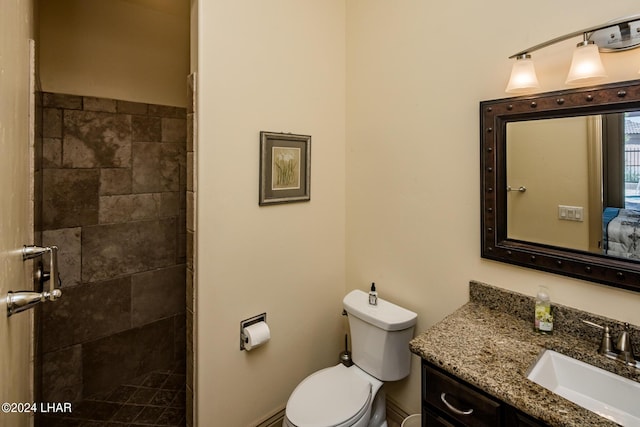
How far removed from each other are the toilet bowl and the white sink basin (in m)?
0.82

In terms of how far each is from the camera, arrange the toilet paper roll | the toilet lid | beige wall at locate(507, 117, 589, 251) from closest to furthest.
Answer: beige wall at locate(507, 117, 589, 251)
the toilet lid
the toilet paper roll

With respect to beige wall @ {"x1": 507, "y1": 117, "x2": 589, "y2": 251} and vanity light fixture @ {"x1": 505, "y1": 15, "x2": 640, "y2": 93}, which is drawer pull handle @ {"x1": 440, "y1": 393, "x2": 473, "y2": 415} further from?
vanity light fixture @ {"x1": 505, "y1": 15, "x2": 640, "y2": 93}

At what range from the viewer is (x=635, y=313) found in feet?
3.84

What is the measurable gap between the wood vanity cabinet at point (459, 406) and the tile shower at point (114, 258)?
1754 millimetres

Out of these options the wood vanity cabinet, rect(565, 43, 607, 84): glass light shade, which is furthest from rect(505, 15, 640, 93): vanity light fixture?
the wood vanity cabinet

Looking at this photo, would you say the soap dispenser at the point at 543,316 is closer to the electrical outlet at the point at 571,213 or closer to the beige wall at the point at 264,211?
the electrical outlet at the point at 571,213

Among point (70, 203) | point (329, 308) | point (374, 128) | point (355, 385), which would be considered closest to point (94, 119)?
point (70, 203)

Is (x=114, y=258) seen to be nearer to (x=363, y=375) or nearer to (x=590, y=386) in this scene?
(x=363, y=375)

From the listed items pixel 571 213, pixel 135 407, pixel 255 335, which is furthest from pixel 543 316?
pixel 135 407

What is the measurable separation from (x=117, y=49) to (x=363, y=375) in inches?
107

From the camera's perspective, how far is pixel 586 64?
115 cm

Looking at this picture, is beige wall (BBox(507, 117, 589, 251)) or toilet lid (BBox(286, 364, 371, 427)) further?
toilet lid (BBox(286, 364, 371, 427))

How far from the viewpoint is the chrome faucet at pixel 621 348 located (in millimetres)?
1103

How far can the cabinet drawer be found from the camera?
1.04m
